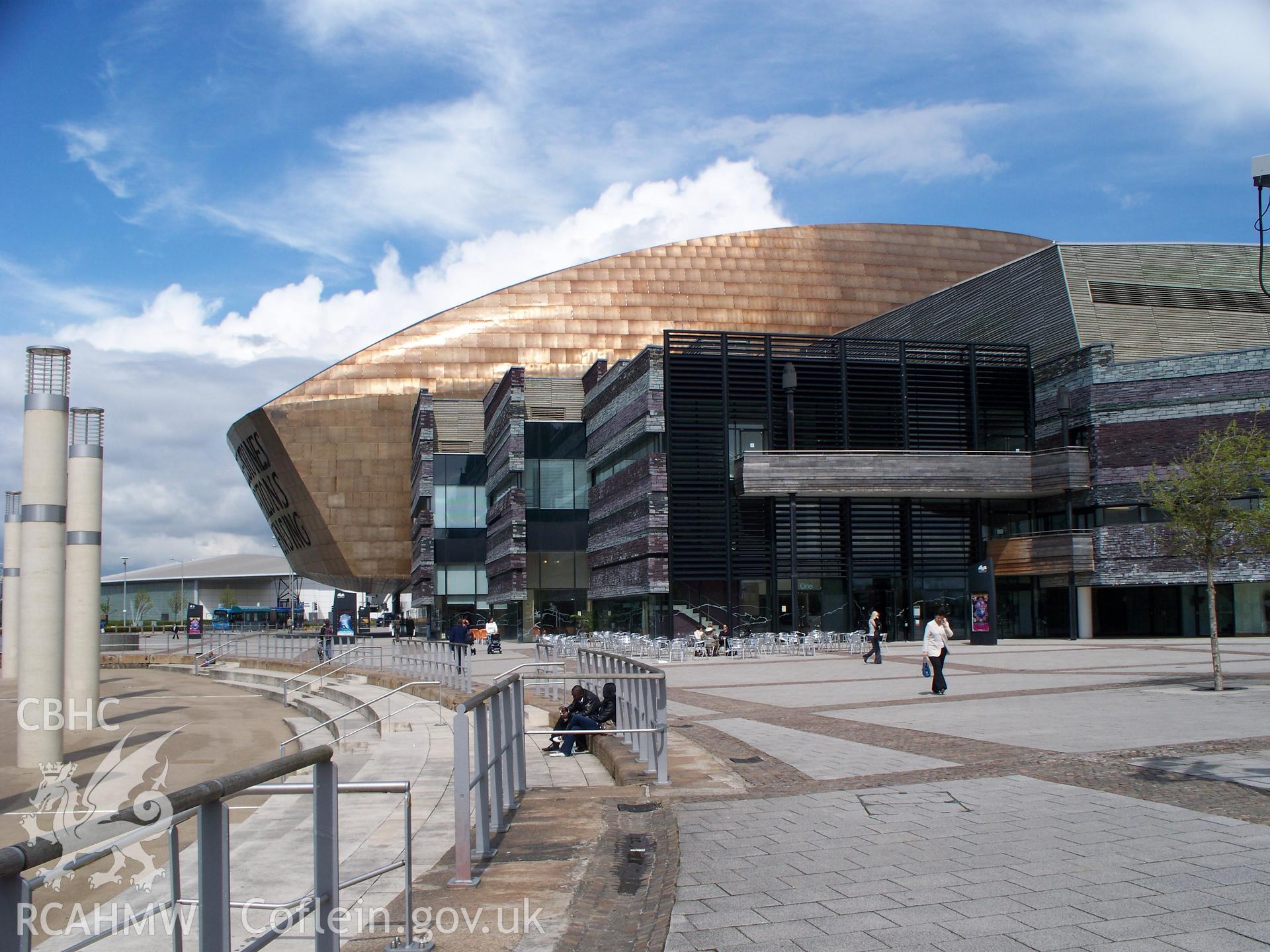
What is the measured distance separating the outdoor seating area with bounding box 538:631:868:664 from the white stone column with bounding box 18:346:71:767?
18484 mm

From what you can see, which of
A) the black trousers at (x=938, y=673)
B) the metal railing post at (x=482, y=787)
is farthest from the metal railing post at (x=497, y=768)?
the black trousers at (x=938, y=673)

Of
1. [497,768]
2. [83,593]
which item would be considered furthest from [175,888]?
[83,593]

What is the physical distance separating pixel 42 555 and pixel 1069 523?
35.2 m

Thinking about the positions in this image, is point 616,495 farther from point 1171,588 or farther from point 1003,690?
point 1003,690

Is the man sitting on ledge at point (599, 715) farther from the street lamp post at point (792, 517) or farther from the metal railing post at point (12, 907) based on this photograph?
the street lamp post at point (792, 517)

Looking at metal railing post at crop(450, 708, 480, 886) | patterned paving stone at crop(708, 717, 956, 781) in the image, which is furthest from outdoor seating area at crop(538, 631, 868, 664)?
metal railing post at crop(450, 708, 480, 886)

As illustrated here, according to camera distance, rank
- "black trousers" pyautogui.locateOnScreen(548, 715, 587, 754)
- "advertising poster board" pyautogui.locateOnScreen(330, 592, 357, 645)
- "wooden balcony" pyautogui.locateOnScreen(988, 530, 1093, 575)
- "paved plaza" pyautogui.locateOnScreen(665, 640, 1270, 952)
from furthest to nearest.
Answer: "advertising poster board" pyautogui.locateOnScreen(330, 592, 357, 645) → "wooden balcony" pyautogui.locateOnScreen(988, 530, 1093, 575) → "black trousers" pyautogui.locateOnScreen(548, 715, 587, 754) → "paved plaza" pyautogui.locateOnScreen(665, 640, 1270, 952)

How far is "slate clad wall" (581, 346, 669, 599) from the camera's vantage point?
138 feet

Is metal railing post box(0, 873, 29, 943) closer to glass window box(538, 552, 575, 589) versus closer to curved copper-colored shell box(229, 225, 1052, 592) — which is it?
glass window box(538, 552, 575, 589)

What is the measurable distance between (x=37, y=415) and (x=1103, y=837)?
56.5ft

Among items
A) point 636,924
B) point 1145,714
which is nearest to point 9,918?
point 636,924

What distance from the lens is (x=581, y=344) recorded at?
241ft

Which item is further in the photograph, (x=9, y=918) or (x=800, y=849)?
(x=800, y=849)

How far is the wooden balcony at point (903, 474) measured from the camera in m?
41.8
